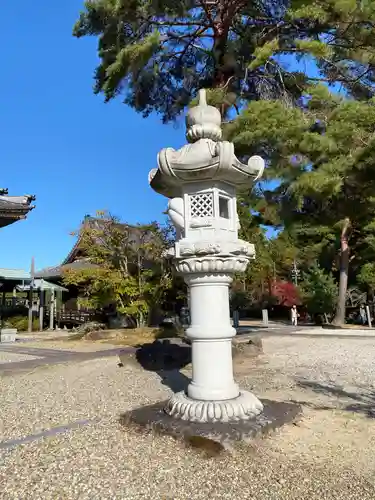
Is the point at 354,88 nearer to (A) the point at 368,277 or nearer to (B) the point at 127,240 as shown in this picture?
(B) the point at 127,240

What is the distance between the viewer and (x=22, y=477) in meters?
2.87

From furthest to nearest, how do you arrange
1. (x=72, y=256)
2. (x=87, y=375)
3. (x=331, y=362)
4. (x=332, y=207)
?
1. (x=72, y=256)
2. (x=332, y=207)
3. (x=331, y=362)
4. (x=87, y=375)

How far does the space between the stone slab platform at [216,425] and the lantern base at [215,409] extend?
6cm

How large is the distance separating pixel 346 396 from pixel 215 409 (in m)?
2.51

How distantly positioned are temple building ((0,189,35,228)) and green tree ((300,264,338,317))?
1408 centimetres

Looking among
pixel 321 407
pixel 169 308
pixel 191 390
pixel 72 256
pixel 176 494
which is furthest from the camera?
pixel 72 256

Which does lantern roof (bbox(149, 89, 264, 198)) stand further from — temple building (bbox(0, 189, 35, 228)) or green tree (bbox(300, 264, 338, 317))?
green tree (bbox(300, 264, 338, 317))

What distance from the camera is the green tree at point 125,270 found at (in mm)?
12984

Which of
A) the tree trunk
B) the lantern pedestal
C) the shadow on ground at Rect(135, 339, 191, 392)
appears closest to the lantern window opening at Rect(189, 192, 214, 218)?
the lantern pedestal

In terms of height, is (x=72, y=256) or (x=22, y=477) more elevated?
(x=72, y=256)

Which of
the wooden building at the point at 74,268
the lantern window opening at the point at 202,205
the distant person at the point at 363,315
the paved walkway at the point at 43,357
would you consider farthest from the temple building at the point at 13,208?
the distant person at the point at 363,315

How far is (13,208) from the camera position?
1109 centimetres

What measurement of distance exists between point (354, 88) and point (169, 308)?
1050 cm

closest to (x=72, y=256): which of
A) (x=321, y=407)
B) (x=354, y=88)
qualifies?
(x=354, y=88)
